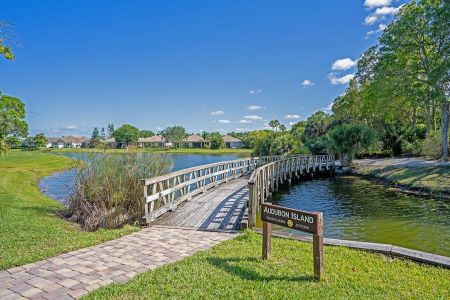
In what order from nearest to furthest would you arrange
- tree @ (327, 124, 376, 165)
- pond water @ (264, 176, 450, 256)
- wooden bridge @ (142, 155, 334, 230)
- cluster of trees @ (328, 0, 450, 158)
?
wooden bridge @ (142, 155, 334, 230) < pond water @ (264, 176, 450, 256) < cluster of trees @ (328, 0, 450, 158) < tree @ (327, 124, 376, 165)

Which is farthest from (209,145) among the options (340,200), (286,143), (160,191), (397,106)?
(160,191)

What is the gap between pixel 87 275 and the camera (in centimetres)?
450

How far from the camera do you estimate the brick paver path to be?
4.03m

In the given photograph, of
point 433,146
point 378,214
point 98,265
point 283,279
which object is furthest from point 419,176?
point 98,265

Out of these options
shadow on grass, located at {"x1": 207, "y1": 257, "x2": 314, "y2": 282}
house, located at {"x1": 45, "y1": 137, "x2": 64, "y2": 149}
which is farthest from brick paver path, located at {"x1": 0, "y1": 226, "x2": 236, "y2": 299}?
house, located at {"x1": 45, "y1": 137, "x2": 64, "y2": 149}

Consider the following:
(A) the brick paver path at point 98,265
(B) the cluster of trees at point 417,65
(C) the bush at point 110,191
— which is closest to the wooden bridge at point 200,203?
(C) the bush at point 110,191

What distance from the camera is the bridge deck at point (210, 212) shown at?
7.90m

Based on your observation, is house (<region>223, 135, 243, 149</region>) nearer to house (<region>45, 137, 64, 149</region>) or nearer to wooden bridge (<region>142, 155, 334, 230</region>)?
house (<region>45, 137, 64, 149</region>)

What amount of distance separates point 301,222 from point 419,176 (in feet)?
62.3

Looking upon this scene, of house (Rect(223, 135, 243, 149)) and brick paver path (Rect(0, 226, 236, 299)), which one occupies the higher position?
house (Rect(223, 135, 243, 149))

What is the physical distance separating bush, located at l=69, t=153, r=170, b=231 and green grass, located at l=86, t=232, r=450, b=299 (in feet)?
11.6

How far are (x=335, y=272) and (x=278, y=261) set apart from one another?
0.90 metres

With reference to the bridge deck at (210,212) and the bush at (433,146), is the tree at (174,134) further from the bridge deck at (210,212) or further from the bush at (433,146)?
the bridge deck at (210,212)

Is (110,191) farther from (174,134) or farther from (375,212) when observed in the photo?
(174,134)
